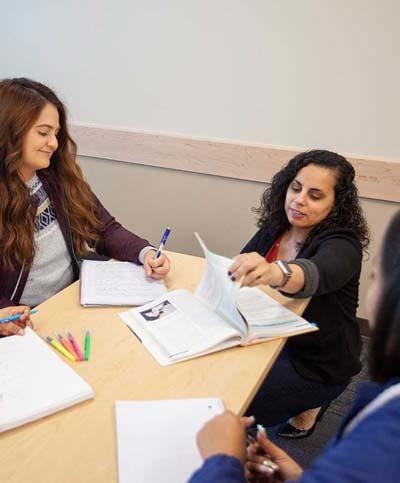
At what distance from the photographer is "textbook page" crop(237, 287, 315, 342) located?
1.13 metres

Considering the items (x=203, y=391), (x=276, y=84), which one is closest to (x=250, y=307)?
(x=203, y=391)

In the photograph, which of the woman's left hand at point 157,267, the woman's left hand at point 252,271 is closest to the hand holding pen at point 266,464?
the woman's left hand at point 252,271

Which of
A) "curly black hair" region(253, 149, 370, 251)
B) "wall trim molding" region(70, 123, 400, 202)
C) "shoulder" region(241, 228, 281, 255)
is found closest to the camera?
"curly black hair" region(253, 149, 370, 251)

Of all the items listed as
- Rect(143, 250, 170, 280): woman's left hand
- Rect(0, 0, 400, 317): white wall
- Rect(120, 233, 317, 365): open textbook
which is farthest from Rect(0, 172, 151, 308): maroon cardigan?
Rect(0, 0, 400, 317): white wall

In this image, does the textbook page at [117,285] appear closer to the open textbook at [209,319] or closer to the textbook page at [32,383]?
the open textbook at [209,319]

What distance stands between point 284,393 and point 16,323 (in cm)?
87

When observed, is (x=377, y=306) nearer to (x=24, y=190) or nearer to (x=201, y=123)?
(x=24, y=190)

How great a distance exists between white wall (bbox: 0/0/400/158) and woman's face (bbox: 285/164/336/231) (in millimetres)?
722

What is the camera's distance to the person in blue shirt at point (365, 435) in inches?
19.4

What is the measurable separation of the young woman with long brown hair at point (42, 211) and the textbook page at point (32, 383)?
39cm

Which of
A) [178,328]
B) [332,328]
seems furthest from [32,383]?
[332,328]

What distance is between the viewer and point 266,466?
0.83 meters

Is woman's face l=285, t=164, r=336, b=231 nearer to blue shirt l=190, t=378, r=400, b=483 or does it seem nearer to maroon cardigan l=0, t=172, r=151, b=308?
maroon cardigan l=0, t=172, r=151, b=308

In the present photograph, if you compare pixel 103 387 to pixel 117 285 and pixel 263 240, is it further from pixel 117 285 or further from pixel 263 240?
pixel 263 240
